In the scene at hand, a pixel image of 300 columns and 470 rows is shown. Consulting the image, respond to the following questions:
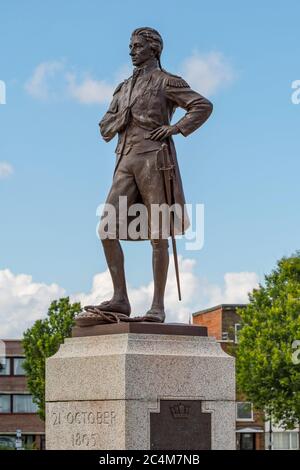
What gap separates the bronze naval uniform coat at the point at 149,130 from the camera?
1460cm

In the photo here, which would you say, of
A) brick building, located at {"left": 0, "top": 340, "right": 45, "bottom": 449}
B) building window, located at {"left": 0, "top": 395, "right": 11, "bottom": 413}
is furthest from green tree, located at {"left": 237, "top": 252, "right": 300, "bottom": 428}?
building window, located at {"left": 0, "top": 395, "right": 11, "bottom": 413}

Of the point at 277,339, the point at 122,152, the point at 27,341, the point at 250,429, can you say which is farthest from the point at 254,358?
the point at 122,152

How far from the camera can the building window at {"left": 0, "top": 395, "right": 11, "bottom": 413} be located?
74438mm

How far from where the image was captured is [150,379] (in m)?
13.4

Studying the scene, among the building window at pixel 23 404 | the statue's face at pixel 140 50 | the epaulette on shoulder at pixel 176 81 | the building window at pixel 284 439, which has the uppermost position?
the building window at pixel 23 404

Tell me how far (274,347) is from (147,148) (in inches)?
1418

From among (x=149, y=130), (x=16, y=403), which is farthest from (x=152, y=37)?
(x=16, y=403)

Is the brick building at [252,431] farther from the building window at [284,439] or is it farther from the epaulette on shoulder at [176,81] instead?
the epaulette on shoulder at [176,81]

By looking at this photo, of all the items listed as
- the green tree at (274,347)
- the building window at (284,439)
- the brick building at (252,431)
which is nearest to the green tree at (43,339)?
the green tree at (274,347)

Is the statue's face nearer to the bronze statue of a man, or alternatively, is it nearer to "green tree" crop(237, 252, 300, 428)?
the bronze statue of a man

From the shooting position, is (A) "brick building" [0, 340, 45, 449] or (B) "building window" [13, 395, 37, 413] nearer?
(A) "brick building" [0, 340, 45, 449]

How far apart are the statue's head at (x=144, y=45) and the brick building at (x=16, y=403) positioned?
60.3m

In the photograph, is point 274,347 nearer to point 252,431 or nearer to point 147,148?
point 252,431
